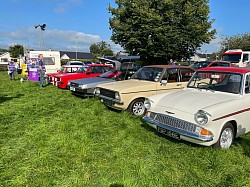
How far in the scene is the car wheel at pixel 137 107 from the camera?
6.40 metres

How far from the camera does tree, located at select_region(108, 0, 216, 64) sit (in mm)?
21972

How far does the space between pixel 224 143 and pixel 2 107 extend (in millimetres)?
7346

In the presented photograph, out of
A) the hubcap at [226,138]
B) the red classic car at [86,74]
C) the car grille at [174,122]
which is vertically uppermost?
the red classic car at [86,74]

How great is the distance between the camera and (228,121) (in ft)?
13.1

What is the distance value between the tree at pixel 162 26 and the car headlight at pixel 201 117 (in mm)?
18975

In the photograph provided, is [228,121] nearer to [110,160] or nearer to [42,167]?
[110,160]

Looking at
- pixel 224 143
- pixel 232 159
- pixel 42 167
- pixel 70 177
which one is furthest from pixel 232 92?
pixel 42 167

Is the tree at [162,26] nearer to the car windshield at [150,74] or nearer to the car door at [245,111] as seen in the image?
the car windshield at [150,74]

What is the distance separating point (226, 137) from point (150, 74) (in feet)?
11.6

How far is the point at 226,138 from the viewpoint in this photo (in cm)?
416

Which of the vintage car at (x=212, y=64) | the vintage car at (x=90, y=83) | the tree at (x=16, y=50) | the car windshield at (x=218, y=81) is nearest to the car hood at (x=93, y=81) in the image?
the vintage car at (x=90, y=83)

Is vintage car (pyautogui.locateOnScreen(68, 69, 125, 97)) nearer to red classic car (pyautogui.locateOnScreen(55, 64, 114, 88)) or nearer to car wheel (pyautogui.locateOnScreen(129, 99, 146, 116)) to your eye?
red classic car (pyautogui.locateOnScreen(55, 64, 114, 88))

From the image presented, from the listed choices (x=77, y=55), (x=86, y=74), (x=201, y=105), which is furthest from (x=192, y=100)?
(x=77, y=55)

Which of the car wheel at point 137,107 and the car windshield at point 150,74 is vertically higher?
the car windshield at point 150,74
